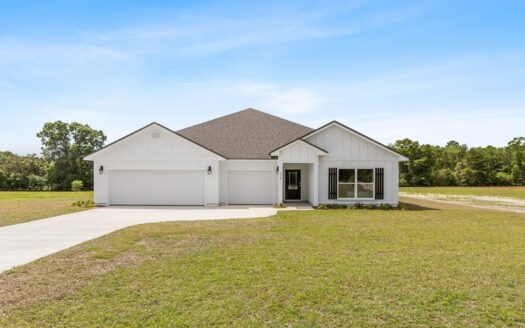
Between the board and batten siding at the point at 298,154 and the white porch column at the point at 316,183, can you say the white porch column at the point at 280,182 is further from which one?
the white porch column at the point at 316,183

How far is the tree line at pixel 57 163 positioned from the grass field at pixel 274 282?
4034cm

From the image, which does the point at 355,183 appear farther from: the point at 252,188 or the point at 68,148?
the point at 68,148

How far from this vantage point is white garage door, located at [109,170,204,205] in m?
19.2

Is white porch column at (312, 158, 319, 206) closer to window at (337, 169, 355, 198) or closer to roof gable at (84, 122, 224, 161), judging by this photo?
window at (337, 169, 355, 198)

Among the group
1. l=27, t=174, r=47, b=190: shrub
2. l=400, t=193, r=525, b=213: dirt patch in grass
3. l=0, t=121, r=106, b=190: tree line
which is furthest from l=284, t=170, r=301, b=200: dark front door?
l=27, t=174, r=47, b=190: shrub

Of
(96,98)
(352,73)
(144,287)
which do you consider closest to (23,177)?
(96,98)

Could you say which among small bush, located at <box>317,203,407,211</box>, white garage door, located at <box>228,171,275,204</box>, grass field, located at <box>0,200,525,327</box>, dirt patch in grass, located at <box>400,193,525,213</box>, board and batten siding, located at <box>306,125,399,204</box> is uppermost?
board and batten siding, located at <box>306,125,399,204</box>

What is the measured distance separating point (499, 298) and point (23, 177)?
52559 mm

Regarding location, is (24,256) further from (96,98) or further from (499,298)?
(96,98)

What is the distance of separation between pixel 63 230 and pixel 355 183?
578 inches

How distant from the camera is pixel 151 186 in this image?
758 inches

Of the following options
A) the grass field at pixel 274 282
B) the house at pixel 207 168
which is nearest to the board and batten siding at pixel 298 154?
the house at pixel 207 168

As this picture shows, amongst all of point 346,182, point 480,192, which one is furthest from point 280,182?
point 480,192

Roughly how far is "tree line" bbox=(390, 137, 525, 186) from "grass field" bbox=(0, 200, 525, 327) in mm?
43413
